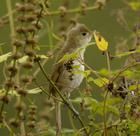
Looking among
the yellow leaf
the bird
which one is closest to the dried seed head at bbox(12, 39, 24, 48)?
the yellow leaf

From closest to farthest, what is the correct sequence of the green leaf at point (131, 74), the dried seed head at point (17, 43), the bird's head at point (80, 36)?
the dried seed head at point (17, 43)
the green leaf at point (131, 74)
the bird's head at point (80, 36)

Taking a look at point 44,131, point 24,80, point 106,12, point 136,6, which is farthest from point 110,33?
point 24,80

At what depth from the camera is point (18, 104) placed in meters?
2.70

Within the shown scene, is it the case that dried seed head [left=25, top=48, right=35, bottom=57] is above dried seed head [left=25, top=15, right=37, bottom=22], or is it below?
below


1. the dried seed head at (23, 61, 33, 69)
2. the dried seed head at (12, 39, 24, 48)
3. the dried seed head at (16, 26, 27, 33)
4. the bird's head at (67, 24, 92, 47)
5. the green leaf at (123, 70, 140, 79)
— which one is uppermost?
the bird's head at (67, 24, 92, 47)

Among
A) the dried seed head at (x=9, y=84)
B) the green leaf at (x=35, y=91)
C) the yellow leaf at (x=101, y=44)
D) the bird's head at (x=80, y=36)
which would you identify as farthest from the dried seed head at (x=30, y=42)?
the bird's head at (x=80, y=36)

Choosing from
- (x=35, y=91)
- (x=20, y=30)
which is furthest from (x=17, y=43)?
(x=35, y=91)

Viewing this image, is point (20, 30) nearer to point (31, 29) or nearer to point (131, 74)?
point (31, 29)

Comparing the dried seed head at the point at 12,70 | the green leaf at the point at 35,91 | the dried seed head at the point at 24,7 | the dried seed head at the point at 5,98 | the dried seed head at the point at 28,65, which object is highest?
the dried seed head at the point at 24,7

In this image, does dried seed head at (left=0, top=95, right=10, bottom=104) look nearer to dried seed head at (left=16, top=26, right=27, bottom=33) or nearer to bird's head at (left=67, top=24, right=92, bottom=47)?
dried seed head at (left=16, top=26, right=27, bottom=33)

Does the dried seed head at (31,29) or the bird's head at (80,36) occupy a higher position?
the bird's head at (80,36)

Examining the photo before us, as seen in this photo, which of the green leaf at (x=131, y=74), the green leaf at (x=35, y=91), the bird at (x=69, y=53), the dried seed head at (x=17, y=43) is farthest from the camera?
the bird at (x=69, y=53)

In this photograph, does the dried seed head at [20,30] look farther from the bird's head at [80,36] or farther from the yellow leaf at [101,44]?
the bird's head at [80,36]

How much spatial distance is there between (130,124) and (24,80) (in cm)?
42
